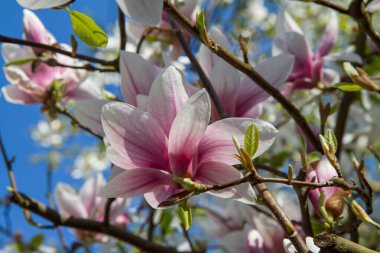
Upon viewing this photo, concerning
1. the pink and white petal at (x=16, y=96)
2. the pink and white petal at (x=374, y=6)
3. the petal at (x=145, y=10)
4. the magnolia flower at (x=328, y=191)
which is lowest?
the magnolia flower at (x=328, y=191)

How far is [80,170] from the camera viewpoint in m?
3.45

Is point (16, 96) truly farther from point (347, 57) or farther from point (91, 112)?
point (347, 57)

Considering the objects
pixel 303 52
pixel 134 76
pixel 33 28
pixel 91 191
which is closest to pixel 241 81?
pixel 134 76

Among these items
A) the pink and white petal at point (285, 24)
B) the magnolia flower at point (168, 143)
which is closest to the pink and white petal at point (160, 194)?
the magnolia flower at point (168, 143)

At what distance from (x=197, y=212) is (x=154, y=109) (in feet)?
3.22

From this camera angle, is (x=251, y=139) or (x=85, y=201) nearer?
(x=251, y=139)

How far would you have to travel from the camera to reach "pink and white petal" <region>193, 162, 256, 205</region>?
1.92ft

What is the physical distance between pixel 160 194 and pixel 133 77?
17 centimetres

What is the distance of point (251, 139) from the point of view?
552 mm

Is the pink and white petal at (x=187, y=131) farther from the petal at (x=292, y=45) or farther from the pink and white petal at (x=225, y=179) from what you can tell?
the petal at (x=292, y=45)

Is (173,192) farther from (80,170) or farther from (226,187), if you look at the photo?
(80,170)

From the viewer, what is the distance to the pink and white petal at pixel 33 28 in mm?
943

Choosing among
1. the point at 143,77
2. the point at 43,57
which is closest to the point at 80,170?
the point at 43,57

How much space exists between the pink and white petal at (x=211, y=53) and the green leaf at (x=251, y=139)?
255 millimetres
